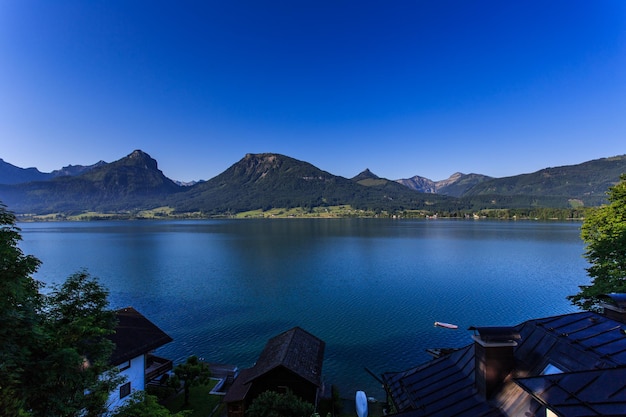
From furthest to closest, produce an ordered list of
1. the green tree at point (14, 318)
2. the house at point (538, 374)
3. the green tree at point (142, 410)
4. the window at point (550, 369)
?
the green tree at point (142, 410)
the window at point (550, 369)
the green tree at point (14, 318)
the house at point (538, 374)

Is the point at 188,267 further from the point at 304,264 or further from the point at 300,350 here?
the point at 300,350

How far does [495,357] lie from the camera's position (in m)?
9.74

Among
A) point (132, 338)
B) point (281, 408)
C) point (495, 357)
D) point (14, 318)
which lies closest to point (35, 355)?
point (14, 318)

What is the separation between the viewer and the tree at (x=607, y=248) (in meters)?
21.3

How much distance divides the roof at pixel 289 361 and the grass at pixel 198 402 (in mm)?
2851

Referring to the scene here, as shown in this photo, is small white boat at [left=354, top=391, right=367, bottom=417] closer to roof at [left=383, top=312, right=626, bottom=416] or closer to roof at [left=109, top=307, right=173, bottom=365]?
roof at [left=383, top=312, right=626, bottom=416]

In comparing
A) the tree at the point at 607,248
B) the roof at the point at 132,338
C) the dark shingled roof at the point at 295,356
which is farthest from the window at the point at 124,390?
the tree at the point at 607,248

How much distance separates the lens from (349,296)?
46.1 metres

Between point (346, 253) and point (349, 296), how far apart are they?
134 ft

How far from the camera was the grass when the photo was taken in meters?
18.5

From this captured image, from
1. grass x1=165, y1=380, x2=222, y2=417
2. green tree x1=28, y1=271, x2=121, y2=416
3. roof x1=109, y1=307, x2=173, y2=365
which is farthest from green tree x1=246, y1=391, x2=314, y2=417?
roof x1=109, y1=307, x2=173, y2=365

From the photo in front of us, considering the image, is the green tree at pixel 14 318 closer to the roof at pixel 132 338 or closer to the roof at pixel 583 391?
Result: the roof at pixel 132 338

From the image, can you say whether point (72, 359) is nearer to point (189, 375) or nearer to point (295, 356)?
point (295, 356)

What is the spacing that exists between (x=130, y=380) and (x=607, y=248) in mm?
33129
